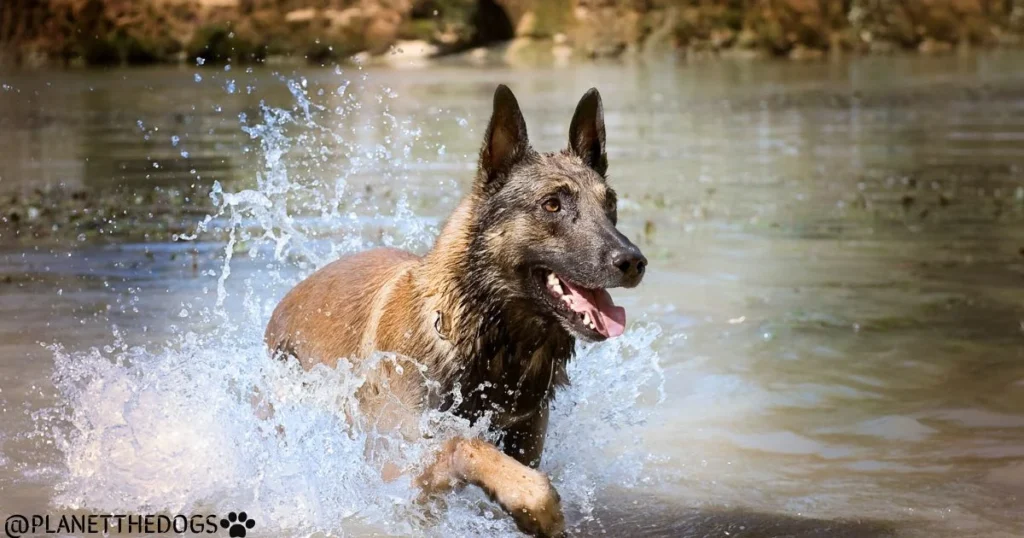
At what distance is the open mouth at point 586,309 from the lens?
5582 mm

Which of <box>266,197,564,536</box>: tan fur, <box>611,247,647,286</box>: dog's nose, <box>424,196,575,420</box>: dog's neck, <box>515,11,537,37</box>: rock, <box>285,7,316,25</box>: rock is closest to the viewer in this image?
<box>266,197,564,536</box>: tan fur

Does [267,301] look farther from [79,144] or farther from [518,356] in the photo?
[79,144]

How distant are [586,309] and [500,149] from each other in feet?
3.00

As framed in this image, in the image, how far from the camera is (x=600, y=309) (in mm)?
5695

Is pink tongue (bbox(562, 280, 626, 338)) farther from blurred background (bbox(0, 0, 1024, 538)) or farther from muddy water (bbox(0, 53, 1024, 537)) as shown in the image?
muddy water (bbox(0, 53, 1024, 537))

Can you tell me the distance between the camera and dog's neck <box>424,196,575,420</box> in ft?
19.1

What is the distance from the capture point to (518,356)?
5.90m

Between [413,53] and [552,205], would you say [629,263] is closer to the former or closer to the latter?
[552,205]

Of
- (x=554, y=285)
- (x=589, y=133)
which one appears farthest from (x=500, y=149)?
(x=554, y=285)

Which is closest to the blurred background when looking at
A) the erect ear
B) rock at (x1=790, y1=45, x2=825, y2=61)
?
the erect ear

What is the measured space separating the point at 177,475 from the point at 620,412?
258 cm

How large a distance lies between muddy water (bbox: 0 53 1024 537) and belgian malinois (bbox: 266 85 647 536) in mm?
514

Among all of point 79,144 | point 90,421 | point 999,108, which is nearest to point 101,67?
point 79,144

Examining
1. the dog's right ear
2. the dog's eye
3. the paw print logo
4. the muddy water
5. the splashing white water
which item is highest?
the dog's right ear
